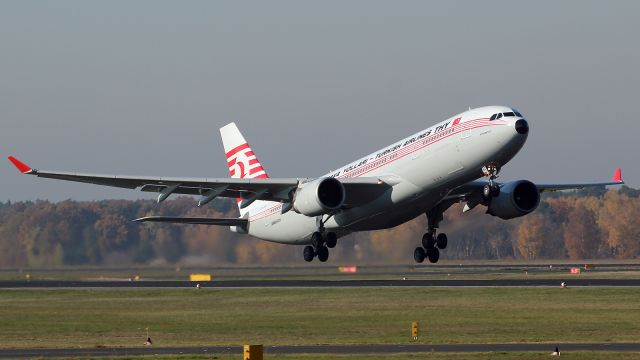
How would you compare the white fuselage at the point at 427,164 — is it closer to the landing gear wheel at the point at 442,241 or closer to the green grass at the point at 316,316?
the landing gear wheel at the point at 442,241

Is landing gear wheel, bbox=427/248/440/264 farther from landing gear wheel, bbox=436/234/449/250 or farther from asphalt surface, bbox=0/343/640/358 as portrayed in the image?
asphalt surface, bbox=0/343/640/358

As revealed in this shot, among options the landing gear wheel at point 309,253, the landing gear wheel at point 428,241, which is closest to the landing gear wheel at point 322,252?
the landing gear wheel at point 309,253

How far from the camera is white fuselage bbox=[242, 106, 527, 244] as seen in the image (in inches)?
1907

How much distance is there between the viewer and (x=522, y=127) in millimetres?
47906

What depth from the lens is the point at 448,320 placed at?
6378 cm

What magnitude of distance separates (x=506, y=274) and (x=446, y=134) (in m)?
58.8

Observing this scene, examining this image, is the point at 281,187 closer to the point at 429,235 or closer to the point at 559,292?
the point at 429,235

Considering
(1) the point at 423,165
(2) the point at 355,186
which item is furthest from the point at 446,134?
(2) the point at 355,186

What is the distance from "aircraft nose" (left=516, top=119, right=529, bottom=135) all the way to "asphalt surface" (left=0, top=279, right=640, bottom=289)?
39.3 metres

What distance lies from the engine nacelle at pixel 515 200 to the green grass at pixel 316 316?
611 centimetres

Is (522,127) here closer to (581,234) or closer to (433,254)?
(433,254)

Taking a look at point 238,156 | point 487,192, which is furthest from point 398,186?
point 238,156

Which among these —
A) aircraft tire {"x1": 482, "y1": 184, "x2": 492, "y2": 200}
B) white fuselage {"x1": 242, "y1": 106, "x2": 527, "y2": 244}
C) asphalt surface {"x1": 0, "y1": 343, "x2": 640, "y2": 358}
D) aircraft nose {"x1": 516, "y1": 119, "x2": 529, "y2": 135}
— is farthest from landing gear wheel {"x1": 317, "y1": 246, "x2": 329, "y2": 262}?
aircraft nose {"x1": 516, "y1": 119, "x2": 529, "y2": 135}

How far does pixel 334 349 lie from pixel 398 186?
26.2 ft
